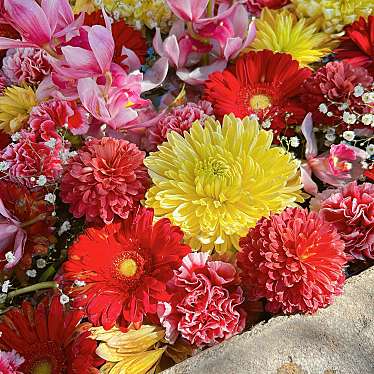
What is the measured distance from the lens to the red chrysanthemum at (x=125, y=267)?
94cm

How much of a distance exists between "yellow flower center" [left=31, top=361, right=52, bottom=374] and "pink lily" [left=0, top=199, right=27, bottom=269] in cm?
15

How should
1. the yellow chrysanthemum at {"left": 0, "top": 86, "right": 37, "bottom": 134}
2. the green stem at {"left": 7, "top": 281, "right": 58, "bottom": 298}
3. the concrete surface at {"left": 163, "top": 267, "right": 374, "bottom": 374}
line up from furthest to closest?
the yellow chrysanthemum at {"left": 0, "top": 86, "right": 37, "bottom": 134} → the green stem at {"left": 7, "top": 281, "right": 58, "bottom": 298} → the concrete surface at {"left": 163, "top": 267, "right": 374, "bottom": 374}

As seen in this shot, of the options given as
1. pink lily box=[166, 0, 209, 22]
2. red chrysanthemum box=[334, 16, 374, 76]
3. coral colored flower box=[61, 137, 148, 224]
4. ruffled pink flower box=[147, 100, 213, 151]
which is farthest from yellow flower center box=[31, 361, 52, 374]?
red chrysanthemum box=[334, 16, 374, 76]

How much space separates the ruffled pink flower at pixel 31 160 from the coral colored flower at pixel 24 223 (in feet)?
0.08

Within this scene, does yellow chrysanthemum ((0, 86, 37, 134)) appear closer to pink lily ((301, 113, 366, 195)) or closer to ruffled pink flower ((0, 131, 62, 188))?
ruffled pink flower ((0, 131, 62, 188))

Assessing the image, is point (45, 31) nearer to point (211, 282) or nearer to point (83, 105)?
point (83, 105)

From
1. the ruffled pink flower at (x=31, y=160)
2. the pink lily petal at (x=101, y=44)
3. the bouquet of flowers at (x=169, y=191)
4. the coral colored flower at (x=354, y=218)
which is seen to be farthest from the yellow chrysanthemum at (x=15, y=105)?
the coral colored flower at (x=354, y=218)

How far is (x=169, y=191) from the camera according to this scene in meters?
1.01

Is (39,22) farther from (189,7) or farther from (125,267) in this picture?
(125,267)

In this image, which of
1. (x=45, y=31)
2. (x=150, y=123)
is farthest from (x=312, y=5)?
(x=45, y=31)

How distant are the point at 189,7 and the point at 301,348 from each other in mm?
589

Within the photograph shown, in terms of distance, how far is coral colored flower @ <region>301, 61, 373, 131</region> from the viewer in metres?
1.15

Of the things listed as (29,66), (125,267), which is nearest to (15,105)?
(29,66)

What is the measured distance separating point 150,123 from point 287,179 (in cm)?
26
